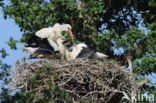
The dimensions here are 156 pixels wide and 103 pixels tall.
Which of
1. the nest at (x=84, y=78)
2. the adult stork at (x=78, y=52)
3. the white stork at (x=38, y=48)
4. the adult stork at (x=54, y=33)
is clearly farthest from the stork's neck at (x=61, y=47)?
the nest at (x=84, y=78)

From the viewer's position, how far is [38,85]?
1147 cm

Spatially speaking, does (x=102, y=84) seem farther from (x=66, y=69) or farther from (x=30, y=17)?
(x=30, y=17)

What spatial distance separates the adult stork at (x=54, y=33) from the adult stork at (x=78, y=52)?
0.27m

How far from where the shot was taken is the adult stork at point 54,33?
13.7 meters

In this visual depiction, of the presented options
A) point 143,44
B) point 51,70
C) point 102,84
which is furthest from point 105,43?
point 51,70

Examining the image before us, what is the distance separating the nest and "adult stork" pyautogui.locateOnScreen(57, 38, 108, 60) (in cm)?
93

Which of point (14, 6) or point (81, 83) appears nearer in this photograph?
point (81, 83)

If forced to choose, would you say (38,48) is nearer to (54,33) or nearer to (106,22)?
(54,33)

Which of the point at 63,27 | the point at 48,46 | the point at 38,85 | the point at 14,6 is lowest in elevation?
the point at 38,85

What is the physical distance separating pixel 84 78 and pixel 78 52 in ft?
5.67

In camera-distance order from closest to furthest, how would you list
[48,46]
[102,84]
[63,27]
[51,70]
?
[51,70]
[102,84]
[48,46]
[63,27]

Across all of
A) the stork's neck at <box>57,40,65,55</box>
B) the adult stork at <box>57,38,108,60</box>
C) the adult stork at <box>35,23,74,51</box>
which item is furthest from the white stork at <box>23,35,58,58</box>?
the adult stork at <box>57,38,108,60</box>

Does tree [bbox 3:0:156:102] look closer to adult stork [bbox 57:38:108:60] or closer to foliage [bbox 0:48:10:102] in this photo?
adult stork [bbox 57:38:108:60]

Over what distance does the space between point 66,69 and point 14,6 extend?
4.61 meters
